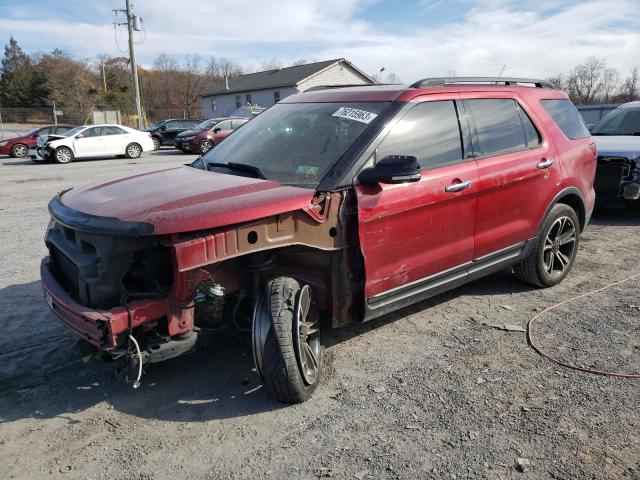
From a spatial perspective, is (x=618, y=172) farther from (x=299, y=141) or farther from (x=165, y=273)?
(x=165, y=273)

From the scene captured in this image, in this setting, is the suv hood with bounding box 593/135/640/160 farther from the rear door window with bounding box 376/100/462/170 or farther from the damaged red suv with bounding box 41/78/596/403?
the rear door window with bounding box 376/100/462/170

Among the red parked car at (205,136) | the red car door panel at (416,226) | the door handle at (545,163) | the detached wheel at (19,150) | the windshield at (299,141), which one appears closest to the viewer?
the red car door panel at (416,226)

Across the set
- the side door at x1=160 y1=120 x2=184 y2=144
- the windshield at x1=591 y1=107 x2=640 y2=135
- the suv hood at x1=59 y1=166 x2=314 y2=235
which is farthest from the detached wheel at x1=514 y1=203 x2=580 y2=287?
the side door at x1=160 y1=120 x2=184 y2=144

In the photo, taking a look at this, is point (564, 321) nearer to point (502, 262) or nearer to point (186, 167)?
point (502, 262)

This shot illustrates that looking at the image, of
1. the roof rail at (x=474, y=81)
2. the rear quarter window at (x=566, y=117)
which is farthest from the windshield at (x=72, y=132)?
the rear quarter window at (x=566, y=117)

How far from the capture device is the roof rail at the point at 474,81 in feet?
13.0

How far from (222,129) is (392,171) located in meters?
21.4

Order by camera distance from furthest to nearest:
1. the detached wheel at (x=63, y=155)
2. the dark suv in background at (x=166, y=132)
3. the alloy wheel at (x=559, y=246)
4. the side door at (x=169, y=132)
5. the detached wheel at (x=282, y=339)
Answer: the side door at (x=169, y=132) → the dark suv in background at (x=166, y=132) → the detached wheel at (x=63, y=155) → the alloy wheel at (x=559, y=246) → the detached wheel at (x=282, y=339)

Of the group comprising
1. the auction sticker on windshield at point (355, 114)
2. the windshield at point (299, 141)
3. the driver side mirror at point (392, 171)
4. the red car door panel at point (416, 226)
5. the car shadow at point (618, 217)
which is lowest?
the car shadow at point (618, 217)

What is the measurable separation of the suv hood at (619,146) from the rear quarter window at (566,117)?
8.13 feet

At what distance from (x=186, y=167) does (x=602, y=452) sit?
3.42m

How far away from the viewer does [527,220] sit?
14.9 ft

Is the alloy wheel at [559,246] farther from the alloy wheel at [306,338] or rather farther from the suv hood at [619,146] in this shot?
the suv hood at [619,146]

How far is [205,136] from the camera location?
22578 millimetres
